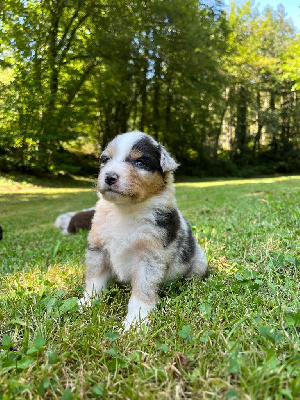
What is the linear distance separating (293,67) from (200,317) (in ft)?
51.5

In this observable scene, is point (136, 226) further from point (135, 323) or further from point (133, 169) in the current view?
point (135, 323)

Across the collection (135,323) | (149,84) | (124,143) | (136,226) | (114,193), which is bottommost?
(135,323)

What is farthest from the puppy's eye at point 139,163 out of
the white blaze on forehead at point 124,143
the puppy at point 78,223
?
the puppy at point 78,223

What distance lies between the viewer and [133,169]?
276 centimetres

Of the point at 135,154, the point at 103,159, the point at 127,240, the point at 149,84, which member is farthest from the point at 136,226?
the point at 149,84

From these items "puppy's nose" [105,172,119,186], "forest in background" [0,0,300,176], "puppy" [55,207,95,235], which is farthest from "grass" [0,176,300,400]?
"forest in background" [0,0,300,176]

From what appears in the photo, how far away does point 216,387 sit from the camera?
1.46 metres

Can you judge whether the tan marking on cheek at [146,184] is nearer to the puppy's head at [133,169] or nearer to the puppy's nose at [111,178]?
the puppy's head at [133,169]

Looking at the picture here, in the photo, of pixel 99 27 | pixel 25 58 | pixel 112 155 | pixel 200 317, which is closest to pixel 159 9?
pixel 99 27

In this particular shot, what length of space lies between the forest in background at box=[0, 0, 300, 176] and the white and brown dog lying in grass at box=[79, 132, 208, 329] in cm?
1474

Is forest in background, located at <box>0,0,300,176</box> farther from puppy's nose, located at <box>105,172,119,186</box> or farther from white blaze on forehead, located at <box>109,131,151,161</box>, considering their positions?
puppy's nose, located at <box>105,172,119,186</box>

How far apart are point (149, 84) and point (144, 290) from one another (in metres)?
26.4

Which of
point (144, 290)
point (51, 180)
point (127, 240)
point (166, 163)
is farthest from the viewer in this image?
point (51, 180)

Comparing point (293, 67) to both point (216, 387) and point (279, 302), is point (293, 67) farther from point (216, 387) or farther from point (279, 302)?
point (216, 387)
